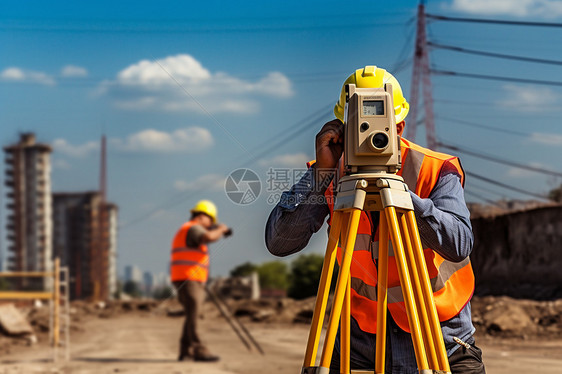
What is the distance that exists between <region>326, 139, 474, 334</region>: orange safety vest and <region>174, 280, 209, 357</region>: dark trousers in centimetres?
682

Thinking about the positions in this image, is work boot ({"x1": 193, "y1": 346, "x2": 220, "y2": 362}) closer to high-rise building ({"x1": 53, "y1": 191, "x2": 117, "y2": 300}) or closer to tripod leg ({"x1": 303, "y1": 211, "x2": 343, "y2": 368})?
tripod leg ({"x1": 303, "y1": 211, "x2": 343, "y2": 368})

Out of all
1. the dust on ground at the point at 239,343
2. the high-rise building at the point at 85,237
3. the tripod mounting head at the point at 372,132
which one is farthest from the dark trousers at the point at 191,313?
the high-rise building at the point at 85,237

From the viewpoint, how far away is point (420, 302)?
2.03m

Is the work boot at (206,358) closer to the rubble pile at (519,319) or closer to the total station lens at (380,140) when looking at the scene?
the rubble pile at (519,319)

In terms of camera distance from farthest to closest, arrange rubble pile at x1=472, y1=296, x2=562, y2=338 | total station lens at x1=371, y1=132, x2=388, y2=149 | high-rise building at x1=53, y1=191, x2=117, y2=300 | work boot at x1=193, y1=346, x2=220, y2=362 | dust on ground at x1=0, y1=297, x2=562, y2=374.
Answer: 1. high-rise building at x1=53, y1=191, x2=117, y2=300
2. rubble pile at x1=472, y1=296, x2=562, y2=338
3. work boot at x1=193, y1=346, x2=220, y2=362
4. dust on ground at x1=0, y1=297, x2=562, y2=374
5. total station lens at x1=371, y1=132, x2=388, y2=149

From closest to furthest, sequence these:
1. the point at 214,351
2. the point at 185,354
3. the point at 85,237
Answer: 1. the point at 185,354
2. the point at 214,351
3. the point at 85,237

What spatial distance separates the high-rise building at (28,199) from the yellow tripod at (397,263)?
53351 millimetres

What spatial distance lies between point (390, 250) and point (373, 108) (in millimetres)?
512

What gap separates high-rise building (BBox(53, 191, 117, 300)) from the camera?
160 feet

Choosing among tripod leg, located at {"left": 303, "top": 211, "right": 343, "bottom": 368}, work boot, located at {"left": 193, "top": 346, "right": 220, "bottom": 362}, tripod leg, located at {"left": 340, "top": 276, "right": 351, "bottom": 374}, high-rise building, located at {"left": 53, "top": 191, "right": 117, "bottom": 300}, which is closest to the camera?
tripod leg, located at {"left": 303, "top": 211, "right": 343, "bottom": 368}

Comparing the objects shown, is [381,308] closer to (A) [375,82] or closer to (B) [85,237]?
(A) [375,82]

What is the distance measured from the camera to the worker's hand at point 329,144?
2105 millimetres

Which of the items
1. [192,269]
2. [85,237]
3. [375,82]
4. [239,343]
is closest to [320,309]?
[375,82]

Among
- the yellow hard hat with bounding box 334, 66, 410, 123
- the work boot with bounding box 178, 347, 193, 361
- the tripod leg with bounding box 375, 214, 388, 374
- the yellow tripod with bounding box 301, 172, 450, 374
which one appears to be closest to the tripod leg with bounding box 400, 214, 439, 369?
the yellow tripod with bounding box 301, 172, 450, 374
